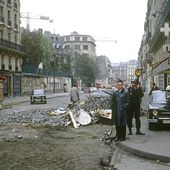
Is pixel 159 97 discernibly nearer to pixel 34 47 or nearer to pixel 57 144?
pixel 57 144

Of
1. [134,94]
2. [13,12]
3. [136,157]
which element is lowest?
[136,157]

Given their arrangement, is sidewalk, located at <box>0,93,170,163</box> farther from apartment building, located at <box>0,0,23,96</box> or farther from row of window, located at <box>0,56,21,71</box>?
row of window, located at <box>0,56,21,71</box>

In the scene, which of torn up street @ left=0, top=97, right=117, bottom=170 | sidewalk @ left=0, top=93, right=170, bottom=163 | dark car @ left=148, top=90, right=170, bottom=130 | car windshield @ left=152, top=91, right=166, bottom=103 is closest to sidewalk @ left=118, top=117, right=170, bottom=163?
sidewalk @ left=0, top=93, right=170, bottom=163

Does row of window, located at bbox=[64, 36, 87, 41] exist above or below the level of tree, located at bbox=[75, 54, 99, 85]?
above

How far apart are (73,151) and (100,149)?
2.71ft

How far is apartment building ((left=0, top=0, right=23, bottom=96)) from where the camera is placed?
200 ft

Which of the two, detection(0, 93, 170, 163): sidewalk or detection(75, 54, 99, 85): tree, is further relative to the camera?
detection(75, 54, 99, 85): tree

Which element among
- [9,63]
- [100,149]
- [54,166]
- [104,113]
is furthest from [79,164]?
[9,63]

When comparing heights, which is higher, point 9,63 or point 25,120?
point 9,63

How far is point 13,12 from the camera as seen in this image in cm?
6644

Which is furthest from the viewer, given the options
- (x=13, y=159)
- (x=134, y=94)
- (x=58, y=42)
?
(x=58, y=42)

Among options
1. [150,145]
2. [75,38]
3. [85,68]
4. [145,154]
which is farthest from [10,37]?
[75,38]

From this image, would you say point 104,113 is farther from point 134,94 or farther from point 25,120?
point 134,94

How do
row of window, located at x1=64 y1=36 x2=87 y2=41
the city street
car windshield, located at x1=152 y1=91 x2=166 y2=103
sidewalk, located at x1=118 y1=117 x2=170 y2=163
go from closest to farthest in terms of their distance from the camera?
the city street, sidewalk, located at x1=118 y1=117 x2=170 y2=163, car windshield, located at x1=152 y1=91 x2=166 y2=103, row of window, located at x1=64 y1=36 x2=87 y2=41
